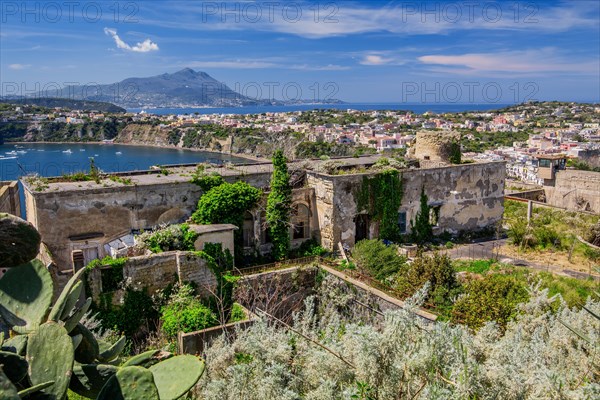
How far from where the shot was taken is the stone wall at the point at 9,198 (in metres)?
15.6

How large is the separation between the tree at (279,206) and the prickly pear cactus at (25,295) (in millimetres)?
14969

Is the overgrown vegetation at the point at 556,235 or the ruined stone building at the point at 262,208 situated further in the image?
the overgrown vegetation at the point at 556,235

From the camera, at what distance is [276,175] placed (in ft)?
59.8

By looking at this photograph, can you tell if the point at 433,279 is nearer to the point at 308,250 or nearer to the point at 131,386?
the point at 308,250

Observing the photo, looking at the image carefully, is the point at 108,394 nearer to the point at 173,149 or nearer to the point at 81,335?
the point at 81,335

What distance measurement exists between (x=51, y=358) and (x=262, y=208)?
52.0ft

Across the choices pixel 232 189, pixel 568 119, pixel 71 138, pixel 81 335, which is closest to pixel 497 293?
pixel 232 189

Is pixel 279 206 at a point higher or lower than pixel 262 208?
higher

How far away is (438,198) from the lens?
72.4ft

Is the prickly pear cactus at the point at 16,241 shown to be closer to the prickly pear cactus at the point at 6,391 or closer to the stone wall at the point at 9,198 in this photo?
the prickly pear cactus at the point at 6,391

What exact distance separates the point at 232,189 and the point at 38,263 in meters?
14.4

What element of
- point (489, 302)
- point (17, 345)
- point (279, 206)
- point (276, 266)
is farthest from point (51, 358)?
point (279, 206)

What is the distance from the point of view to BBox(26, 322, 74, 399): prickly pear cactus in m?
2.65

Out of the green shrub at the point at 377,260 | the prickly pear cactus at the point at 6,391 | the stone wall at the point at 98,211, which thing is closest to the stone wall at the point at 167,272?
the stone wall at the point at 98,211
